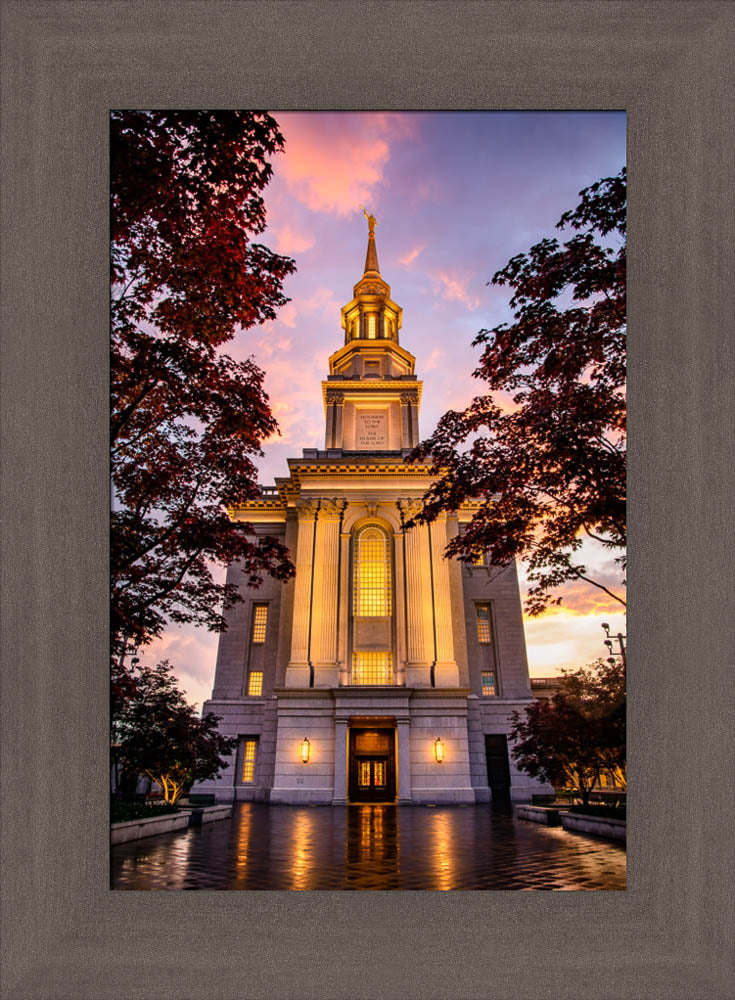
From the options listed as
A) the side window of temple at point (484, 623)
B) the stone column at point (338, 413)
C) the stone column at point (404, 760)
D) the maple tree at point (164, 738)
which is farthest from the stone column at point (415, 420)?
the maple tree at point (164, 738)

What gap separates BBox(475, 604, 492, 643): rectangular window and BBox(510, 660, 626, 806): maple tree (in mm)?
11797

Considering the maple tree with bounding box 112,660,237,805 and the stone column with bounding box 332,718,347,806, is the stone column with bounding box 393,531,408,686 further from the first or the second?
the maple tree with bounding box 112,660,237,805

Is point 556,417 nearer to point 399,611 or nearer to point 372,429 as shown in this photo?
point 399,611

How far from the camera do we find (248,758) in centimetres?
2325

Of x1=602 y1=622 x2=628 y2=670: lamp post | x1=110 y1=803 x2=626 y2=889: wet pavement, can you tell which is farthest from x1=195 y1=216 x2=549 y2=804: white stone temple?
x1=602 y1=622 x2=628 y2=670: lamp post

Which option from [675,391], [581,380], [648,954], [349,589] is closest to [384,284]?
[349,589]

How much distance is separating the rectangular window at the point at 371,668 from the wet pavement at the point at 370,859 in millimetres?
11699

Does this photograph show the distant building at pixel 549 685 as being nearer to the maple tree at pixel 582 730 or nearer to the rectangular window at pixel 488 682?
the maple tree at pixel 582 730

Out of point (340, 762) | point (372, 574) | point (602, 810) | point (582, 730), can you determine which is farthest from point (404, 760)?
point (582, 730)

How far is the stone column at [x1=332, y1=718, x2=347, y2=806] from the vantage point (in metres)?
20.6

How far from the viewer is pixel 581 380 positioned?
242 inches

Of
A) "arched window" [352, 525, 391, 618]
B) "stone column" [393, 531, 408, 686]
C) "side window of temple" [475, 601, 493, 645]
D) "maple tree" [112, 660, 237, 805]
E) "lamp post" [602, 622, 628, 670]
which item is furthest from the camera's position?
"side window of temple" [475, 601, 493, 645]

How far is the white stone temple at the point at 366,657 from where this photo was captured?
2155 centimetres

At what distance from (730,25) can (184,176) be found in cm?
431
